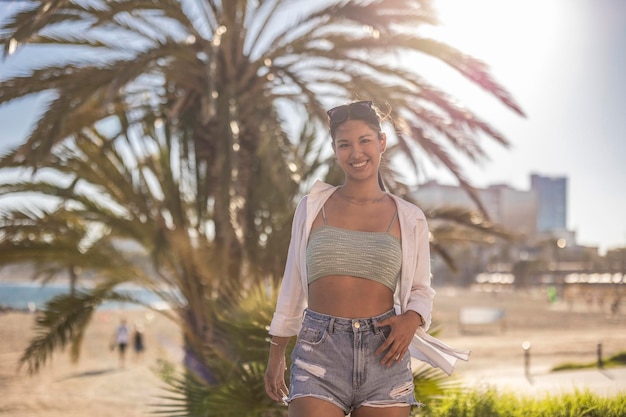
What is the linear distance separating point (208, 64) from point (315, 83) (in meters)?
1.61

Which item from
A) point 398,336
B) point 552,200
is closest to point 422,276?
point 398,336

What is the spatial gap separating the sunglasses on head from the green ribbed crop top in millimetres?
394

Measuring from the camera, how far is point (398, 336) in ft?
7.87

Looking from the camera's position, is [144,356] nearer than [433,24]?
No

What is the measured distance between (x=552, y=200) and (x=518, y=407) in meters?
140

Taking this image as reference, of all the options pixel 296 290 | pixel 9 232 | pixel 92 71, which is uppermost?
pixel 92 71

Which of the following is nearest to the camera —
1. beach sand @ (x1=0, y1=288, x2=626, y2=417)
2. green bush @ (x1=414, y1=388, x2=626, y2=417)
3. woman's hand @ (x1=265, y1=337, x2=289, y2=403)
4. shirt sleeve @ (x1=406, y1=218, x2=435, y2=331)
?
shirt sleeve @ (x1=406, y1=218, x2=435, y2=331)

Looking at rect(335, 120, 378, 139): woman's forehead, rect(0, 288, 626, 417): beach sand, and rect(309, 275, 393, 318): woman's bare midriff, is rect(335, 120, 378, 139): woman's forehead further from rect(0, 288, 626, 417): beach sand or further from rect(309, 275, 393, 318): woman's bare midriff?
rect(0, 288, 626, 417): beach sand

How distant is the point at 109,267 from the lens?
358 inches

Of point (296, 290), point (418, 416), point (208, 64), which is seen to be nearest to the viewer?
point (296, 290)

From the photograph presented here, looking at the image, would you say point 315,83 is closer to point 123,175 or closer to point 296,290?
point 123,175

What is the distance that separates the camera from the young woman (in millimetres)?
2381

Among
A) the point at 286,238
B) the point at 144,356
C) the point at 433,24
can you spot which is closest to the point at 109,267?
the point at 286,238

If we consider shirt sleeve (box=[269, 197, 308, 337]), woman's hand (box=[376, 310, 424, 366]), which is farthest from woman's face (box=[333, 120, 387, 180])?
woman's hand (box=[376, 310, 424, 366])
